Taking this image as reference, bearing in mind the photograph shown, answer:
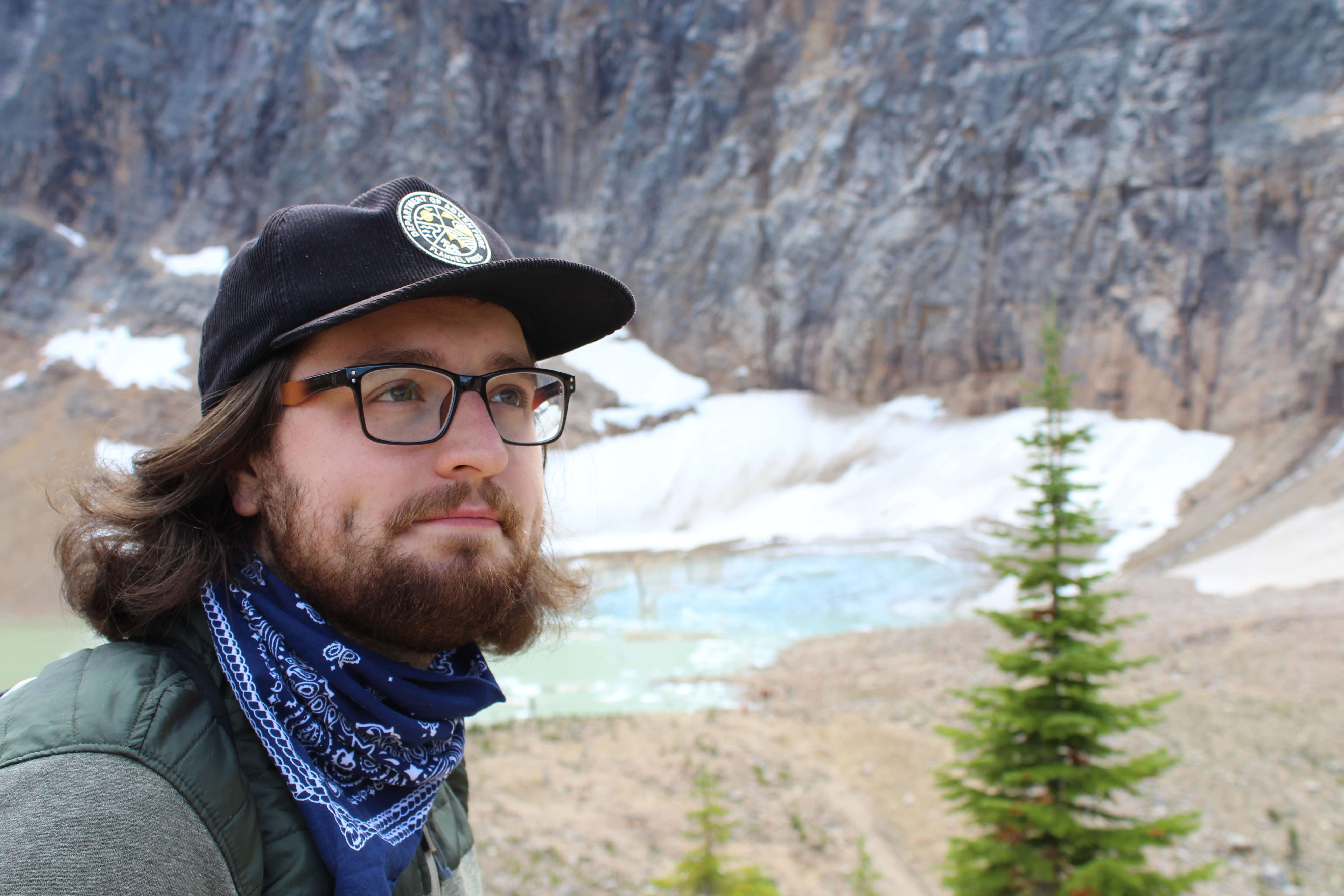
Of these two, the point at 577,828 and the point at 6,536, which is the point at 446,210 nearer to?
the point at 577,828

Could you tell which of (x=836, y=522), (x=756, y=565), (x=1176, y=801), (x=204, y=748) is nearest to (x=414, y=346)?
(x=204, y=748)

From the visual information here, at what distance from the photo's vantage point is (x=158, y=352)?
4903 cm

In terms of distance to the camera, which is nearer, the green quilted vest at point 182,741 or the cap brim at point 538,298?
the green quilted vest at point 182,741

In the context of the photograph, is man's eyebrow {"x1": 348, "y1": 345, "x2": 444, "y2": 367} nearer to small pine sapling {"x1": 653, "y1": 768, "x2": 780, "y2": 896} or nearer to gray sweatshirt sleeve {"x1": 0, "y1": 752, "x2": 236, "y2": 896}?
gray sweatshirt sleeve {"x1": 0, "y1": 752, "x2": 236, "y2": 896}

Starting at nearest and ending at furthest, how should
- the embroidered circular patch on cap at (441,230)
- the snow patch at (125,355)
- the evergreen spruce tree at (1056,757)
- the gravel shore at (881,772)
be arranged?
the embroidered circular patch on cap at (441,230) < the evergreen spruce tree at (1056,757) < the gravel shore at (881,772) < the snow patch at (125,355)

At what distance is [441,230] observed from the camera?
169 cm

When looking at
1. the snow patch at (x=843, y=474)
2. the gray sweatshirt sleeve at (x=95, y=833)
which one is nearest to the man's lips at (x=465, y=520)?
the gray sweatshirt sleeve at (x=95, y=833)

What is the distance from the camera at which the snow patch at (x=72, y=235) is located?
54.3 m

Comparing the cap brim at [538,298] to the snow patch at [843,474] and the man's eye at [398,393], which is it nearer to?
the man's eye at [398,393]

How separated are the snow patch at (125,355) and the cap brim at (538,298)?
5242 cm

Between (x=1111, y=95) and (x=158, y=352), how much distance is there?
57254 mm

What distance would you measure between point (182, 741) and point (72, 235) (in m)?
70.0

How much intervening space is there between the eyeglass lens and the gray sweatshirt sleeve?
0.70m

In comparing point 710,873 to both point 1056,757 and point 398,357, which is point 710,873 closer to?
point 1056,757
